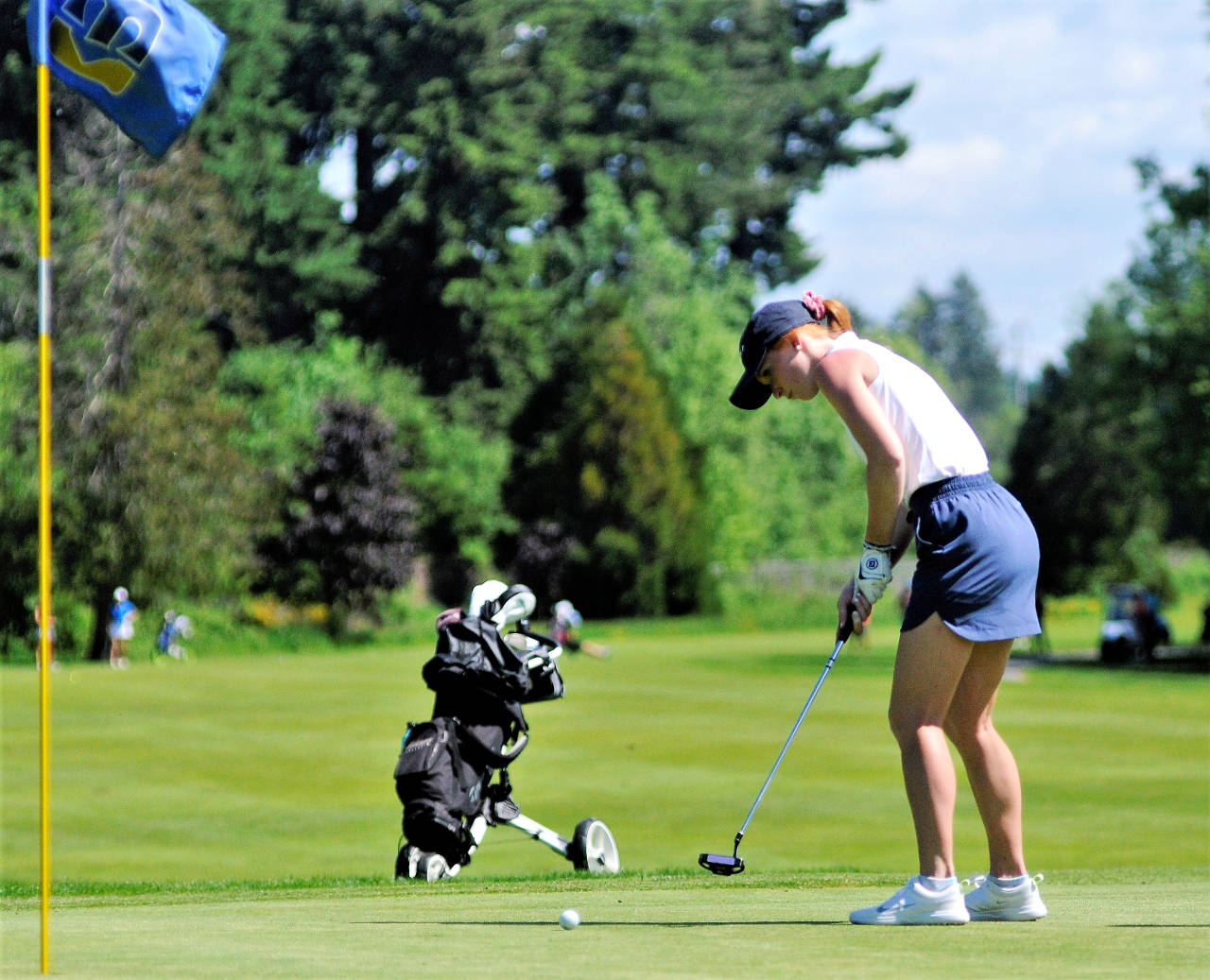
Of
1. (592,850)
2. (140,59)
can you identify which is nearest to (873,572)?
(140,59)

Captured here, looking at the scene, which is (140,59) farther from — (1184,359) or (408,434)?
(408,434)

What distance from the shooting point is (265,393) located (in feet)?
211

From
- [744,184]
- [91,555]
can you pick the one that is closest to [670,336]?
[744,184]

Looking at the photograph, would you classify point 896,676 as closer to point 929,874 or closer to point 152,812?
point 929,874

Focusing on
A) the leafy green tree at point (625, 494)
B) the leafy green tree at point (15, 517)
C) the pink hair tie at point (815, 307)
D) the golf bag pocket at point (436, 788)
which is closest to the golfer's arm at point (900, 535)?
the pink hair tie at point (815, 307)

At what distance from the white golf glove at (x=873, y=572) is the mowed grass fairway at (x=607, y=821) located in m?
1.06

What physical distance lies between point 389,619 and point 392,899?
2001 inches

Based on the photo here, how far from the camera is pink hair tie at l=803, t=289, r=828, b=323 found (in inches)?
262

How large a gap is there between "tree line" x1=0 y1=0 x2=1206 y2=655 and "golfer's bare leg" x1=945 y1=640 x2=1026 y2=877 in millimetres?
39832

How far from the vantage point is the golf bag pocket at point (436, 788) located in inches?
423

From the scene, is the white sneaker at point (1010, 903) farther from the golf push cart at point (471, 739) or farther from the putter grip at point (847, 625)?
the golf push cart at point (471, 739)

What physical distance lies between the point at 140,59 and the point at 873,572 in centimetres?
438

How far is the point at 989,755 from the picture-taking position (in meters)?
6.52

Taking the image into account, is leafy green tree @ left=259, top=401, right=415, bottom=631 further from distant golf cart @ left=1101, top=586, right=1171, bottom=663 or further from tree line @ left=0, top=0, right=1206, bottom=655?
distant golf cart @ left=1101, top=586, right=1171, bottom=663
